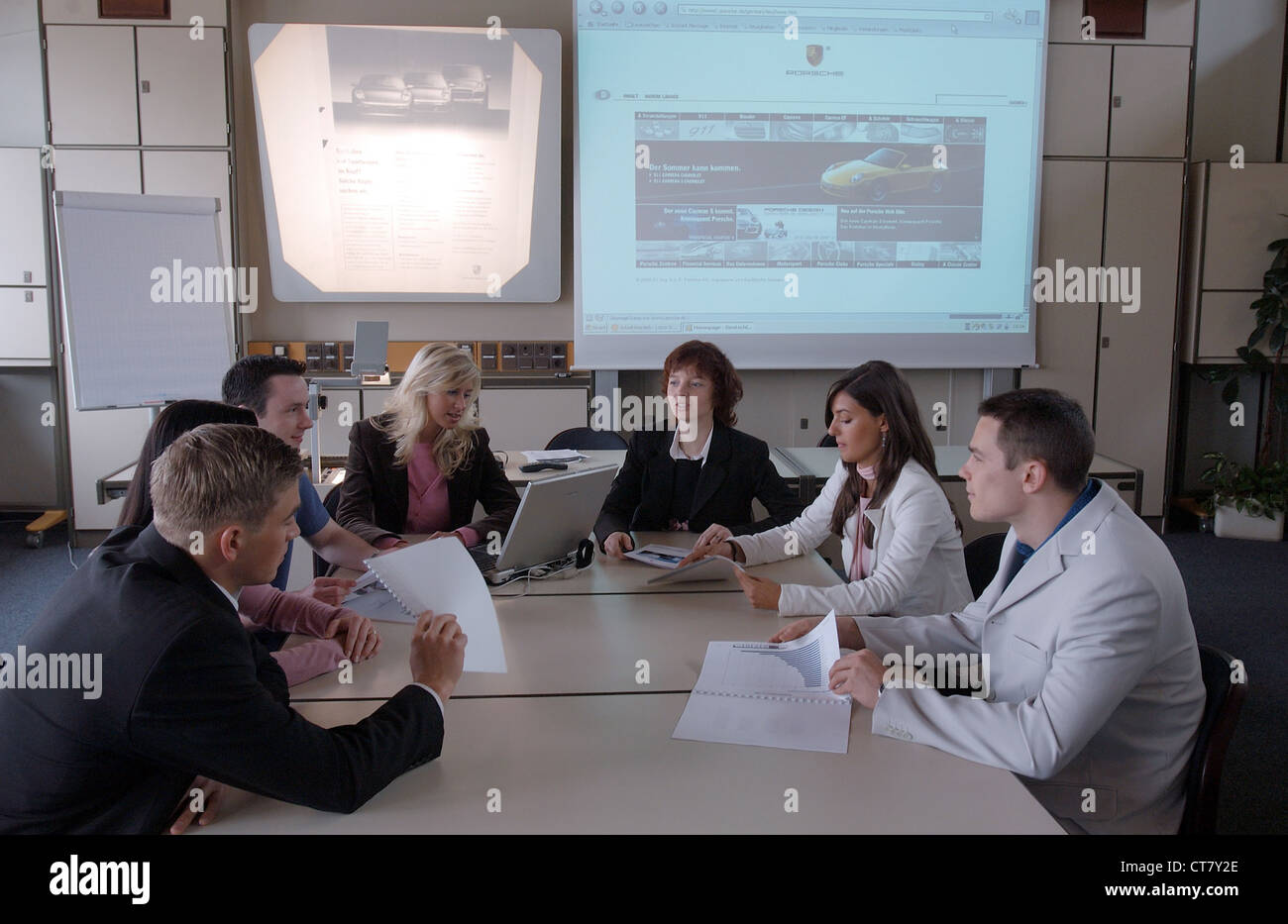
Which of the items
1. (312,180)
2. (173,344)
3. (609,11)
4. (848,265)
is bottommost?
(173,344)

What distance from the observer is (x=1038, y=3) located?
5.44 metres

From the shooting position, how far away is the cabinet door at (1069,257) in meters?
5.71

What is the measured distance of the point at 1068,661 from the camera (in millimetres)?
1441

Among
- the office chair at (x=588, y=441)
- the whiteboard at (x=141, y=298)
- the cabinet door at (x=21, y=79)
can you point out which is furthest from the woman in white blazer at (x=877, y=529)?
the cabinet door at (x=21, y=79)

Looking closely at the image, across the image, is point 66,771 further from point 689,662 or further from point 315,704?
point 689,662

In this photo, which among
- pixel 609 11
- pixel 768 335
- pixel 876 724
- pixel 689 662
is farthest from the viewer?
pixel 768 335

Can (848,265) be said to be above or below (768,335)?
above

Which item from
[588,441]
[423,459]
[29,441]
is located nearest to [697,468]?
[423,459]

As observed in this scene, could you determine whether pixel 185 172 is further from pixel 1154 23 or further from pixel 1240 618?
pixel 1240 618

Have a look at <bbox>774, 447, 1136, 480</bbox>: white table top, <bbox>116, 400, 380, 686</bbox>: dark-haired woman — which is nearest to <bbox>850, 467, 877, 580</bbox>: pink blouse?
<bbox>774, 447, 1136, 480</bbox>: white table top

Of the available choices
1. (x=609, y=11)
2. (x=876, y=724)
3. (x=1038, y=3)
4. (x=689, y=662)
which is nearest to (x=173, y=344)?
(x=609, y=11)

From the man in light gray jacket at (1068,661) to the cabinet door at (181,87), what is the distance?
5.07 m

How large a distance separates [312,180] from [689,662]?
15.2 ft

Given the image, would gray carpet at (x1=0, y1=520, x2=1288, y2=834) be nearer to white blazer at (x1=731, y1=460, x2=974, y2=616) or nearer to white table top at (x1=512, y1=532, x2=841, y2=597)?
white blazer at (x1=731, y1=460, x2=974, y2=616)
